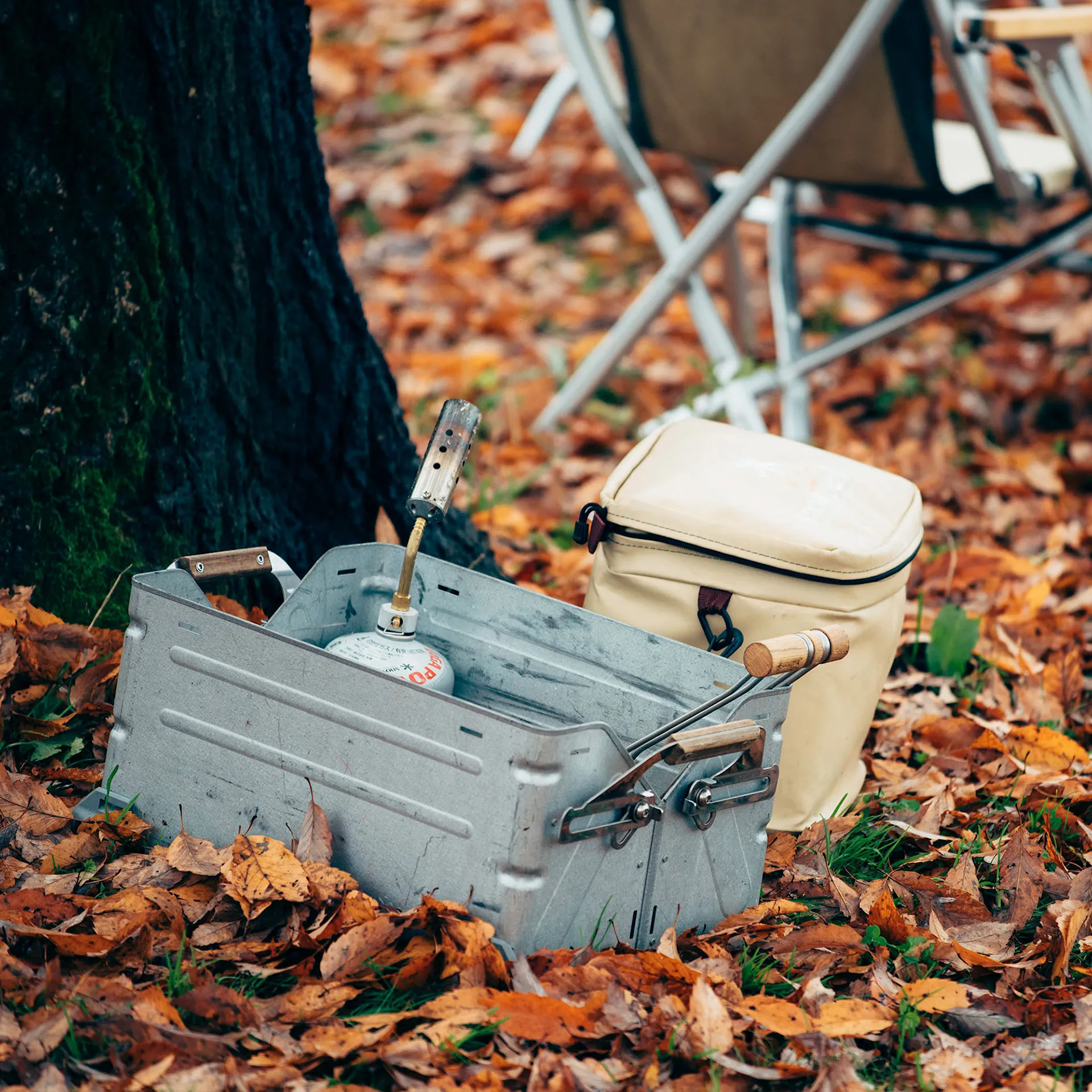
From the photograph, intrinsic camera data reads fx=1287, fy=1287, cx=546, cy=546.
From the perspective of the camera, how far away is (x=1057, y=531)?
9.82 ft

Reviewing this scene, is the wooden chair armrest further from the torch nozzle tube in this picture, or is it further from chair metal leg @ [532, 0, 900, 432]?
the torch nozzle tube

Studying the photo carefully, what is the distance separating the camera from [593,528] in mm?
1838

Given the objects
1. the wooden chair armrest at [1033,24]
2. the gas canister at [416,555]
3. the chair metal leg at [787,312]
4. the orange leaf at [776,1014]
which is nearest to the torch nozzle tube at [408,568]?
the gas canister at [416,555]

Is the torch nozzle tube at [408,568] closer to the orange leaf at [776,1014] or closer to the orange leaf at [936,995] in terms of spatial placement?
the orange leaf at [776,1014]

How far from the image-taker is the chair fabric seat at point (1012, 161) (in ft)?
9.62

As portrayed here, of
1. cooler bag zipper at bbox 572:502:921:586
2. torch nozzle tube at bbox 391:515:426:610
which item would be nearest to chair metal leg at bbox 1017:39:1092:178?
cooler bag zipper at bbox 572:502:921:586

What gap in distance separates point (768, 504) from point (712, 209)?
149 centimetres

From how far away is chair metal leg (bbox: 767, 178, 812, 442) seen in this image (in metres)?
3.13

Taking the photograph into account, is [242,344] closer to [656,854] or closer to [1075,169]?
[656,854]

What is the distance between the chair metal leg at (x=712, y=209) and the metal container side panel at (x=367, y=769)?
164 centimetres

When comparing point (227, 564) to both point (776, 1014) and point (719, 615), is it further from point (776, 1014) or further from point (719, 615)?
point (776, 1014)

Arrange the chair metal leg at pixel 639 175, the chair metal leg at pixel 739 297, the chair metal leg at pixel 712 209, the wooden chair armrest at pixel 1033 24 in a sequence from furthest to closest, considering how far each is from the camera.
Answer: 1. the chair metal leg at pixel 739 297
2. the chair metal leg at pixel 639 175
3. the chair metal leg at pixel 712 209
4. the wooden chair armrest at pixel 1033 24

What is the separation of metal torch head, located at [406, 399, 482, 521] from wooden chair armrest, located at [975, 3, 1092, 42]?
1.64 metres

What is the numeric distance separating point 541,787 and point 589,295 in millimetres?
3267
